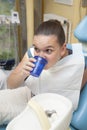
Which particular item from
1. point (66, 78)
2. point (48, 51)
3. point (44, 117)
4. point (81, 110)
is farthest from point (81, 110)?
point (44, 117)

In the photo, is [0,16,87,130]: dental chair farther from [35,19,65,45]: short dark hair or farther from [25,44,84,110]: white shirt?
[35,19,65,45]: short dark hair

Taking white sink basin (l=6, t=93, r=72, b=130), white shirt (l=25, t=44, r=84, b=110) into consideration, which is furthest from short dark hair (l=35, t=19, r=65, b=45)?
white sink basin (l=6, t=93, r=72, b=130)

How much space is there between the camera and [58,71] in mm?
1203

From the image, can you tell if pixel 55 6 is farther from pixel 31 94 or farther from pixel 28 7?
pixel 31 94

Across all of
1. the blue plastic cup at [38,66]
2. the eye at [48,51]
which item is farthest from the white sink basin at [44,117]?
the eye at [48,51]

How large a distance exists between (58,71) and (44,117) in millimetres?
451

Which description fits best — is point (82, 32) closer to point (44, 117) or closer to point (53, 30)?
point (53, 30)

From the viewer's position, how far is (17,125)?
83 cm

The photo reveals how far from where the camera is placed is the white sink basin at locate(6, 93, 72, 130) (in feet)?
2.55

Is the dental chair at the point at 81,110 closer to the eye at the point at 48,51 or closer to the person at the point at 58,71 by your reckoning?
the person at the point at 58,71

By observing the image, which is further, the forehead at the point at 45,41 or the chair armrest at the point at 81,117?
the chair armrest at the point at 81,117

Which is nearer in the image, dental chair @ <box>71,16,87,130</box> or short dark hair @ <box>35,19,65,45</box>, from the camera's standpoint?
short dark hair @ <box>35,19,65,45</box>

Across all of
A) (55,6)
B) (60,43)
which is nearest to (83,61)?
(60,43)

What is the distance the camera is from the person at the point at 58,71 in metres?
1.11
